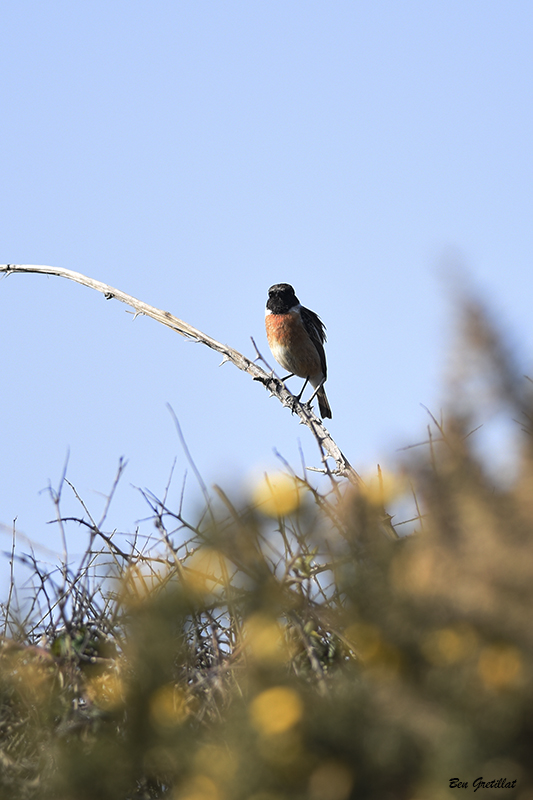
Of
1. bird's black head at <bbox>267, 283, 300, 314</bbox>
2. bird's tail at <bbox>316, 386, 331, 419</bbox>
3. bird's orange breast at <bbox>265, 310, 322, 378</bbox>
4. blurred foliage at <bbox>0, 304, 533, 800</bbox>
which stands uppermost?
bird's black head at <bbox>267, 283, 300, 314</bbox>

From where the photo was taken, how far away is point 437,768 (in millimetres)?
1149

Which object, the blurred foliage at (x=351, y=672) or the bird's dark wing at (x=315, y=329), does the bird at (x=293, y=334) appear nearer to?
the bird's dark wing at (x=315, y=329)

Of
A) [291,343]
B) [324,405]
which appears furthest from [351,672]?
[324,405]

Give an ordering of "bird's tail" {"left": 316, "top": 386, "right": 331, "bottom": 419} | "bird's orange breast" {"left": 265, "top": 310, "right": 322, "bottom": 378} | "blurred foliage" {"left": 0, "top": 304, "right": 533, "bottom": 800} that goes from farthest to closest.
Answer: "bird's tail" {"left": 316, "top": 386, "right": 331, "bottom": 419} < "bird's orange breast" {"left": 265, "top": 310, "right": 322, "bottom": 378} < "blurred foliage" {"left": 0, "top": 304, "right": 533, "bottom": 800}

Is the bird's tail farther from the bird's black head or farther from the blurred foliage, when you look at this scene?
the blurred foliage

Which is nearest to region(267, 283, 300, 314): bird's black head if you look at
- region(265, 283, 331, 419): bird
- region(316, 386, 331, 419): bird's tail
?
region(265, 283, 331, 419): bird

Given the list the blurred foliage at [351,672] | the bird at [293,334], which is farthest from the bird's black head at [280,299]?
the blurred foliage at [351,672]

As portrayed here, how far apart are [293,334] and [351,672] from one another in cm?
749

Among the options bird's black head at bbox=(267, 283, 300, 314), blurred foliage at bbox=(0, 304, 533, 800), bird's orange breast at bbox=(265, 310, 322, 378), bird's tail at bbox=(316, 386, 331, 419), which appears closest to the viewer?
blurred foliage at bbox=(0, 304, 533, 800)

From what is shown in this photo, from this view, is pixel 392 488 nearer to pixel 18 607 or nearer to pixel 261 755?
pixel 261 755

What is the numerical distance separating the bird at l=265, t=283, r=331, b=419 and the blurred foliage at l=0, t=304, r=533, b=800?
277 inches

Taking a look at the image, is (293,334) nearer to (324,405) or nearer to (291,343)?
(291,343)

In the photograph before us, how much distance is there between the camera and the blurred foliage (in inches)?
44.8

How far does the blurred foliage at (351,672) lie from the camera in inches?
44.8
